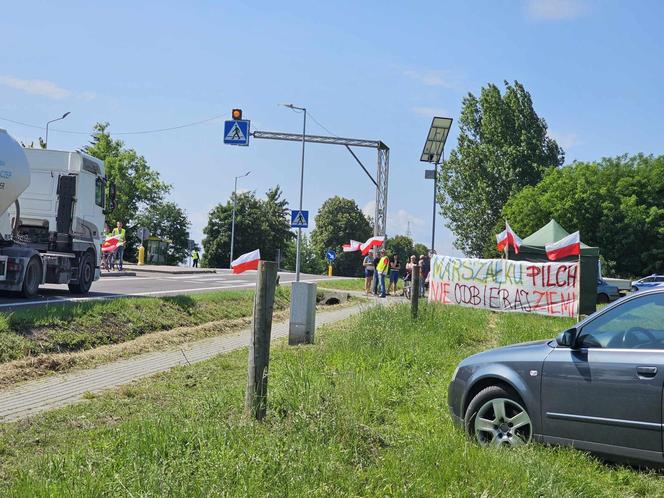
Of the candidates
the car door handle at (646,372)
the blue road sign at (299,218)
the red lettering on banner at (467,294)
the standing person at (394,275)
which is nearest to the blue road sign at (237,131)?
the blue road sign at (299,218)

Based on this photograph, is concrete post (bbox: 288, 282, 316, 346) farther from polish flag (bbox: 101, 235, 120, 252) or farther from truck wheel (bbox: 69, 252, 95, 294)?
polish flag (bbox: 101, 235, 120, 252)

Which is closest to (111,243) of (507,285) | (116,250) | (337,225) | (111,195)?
(116,250)

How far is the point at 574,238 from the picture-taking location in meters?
23.7

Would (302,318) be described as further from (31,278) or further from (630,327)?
(630,327)

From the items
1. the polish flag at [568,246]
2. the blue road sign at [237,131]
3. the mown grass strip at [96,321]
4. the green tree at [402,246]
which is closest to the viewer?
the mown grass strip at [96,321]

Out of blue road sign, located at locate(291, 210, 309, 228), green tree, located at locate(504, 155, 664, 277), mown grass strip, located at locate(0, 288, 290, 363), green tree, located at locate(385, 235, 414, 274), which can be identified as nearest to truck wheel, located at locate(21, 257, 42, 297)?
mown grass strip, located at locate(0, 288, 290, 363)

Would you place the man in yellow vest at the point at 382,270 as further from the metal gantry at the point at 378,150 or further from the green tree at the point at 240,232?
the green tree at the point at 240,232

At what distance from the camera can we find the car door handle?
4.97m

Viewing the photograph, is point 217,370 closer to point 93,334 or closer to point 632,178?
point 93,334

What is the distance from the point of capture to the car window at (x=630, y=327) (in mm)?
5246

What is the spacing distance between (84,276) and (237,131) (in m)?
11.6

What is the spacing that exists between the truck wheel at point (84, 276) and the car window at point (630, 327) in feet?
50.2

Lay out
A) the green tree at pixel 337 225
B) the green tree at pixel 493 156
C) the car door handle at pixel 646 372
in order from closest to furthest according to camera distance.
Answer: the car door handle at pixel 646 372, the green tree at pixel 493 156, the green tree at pixel 337 225

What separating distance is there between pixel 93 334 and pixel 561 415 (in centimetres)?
812
